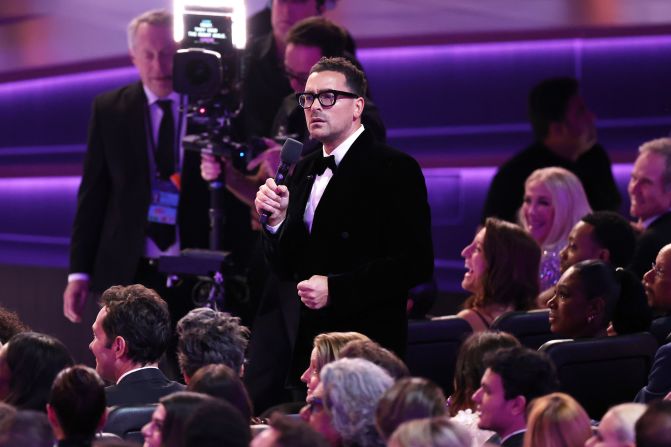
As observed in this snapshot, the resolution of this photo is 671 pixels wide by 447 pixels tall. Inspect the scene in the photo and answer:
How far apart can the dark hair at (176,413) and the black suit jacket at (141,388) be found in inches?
32.3

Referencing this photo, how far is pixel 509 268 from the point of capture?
17.7 ft

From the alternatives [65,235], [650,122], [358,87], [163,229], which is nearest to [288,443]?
[358,87]

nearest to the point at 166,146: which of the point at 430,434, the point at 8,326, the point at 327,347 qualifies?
the point at 8,326

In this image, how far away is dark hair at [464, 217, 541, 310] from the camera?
5391 mm

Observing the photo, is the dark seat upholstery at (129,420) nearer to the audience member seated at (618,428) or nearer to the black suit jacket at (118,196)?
the audience member seated at (618,428)

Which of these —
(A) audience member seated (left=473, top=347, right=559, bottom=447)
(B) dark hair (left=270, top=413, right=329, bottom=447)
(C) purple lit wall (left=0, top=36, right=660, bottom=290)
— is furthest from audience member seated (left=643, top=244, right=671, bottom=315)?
(C) purple lit wall (left=0, top=36, right=660, bottom=290)

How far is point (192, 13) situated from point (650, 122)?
3.15 metres

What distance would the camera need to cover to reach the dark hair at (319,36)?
5.55 meters

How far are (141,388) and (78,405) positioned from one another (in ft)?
Result: 2.49

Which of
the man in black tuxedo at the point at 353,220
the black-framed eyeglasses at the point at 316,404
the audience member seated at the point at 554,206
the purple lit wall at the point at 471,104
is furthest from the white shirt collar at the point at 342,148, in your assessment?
the purple lit wall at the point at 471,104

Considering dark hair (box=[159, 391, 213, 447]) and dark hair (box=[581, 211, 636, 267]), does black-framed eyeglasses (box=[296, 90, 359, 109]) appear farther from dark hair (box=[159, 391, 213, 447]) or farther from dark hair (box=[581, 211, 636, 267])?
dark hair (box=[581, 211, 636, 267])

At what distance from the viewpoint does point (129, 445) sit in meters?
2.96

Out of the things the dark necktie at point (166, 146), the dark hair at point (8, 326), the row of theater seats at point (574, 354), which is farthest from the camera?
the dark necktie at point (166, 146)

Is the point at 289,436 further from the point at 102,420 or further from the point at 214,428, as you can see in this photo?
the point at 102,420
